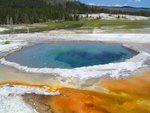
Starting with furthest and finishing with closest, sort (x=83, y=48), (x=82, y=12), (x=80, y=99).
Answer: (x=82, y=12) < (x=83, y=48) < (x=80, y=99)

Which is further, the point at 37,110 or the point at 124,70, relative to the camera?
the point at 124,70

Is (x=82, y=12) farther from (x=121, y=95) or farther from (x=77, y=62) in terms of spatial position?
(x=121, y=95)

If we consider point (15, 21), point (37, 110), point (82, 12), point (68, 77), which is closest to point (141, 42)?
point (68, 77)

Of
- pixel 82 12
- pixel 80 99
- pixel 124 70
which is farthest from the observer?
pixel 82 12

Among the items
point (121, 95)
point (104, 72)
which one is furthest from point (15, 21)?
point (121, 95)

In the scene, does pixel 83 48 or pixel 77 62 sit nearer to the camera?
pixel 77 62

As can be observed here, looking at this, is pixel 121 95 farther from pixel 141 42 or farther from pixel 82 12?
pixel 82 12
